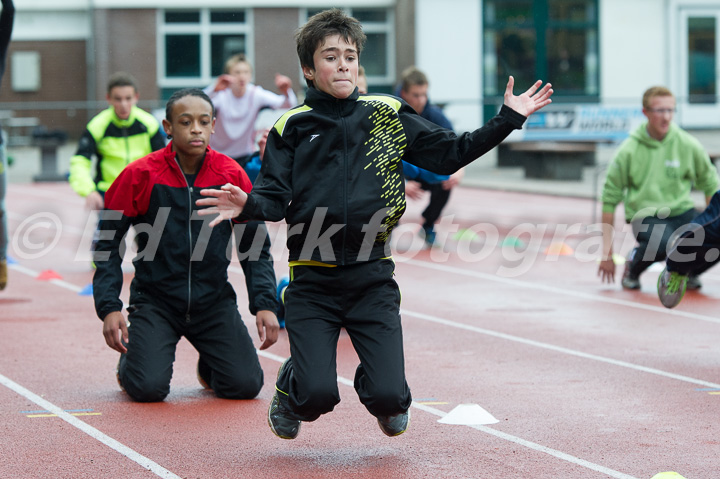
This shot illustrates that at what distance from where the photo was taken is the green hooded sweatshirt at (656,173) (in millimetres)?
10094

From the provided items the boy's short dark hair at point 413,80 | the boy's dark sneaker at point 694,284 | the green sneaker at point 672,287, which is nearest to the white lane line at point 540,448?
the green sneaker at point 672,287

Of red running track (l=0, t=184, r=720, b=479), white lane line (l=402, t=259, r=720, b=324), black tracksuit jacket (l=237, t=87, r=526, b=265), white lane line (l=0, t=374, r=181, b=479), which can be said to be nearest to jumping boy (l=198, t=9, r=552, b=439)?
black tracksuit jacket (l=237, t=87, r=526, b=265)

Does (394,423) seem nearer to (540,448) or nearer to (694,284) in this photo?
(540,448)

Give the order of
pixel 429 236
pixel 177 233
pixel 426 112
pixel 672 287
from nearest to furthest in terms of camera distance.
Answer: pixel 177 233 < pixel 672 287 < pixel 426 112 < pixel 429 236

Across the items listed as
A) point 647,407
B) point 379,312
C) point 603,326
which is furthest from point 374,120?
point 603,326

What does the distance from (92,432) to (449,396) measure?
1.99 m

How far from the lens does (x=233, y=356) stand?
6.29 m

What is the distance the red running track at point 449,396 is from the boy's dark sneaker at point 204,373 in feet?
0.18

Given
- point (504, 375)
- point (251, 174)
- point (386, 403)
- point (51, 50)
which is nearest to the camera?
point (386, 403)

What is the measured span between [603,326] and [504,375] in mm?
1992

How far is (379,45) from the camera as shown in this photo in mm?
35719

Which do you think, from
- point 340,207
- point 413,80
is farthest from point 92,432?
point 413,80

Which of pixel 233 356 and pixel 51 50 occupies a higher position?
pixel 51 50

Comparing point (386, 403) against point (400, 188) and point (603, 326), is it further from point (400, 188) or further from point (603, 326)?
point (603, 326)
